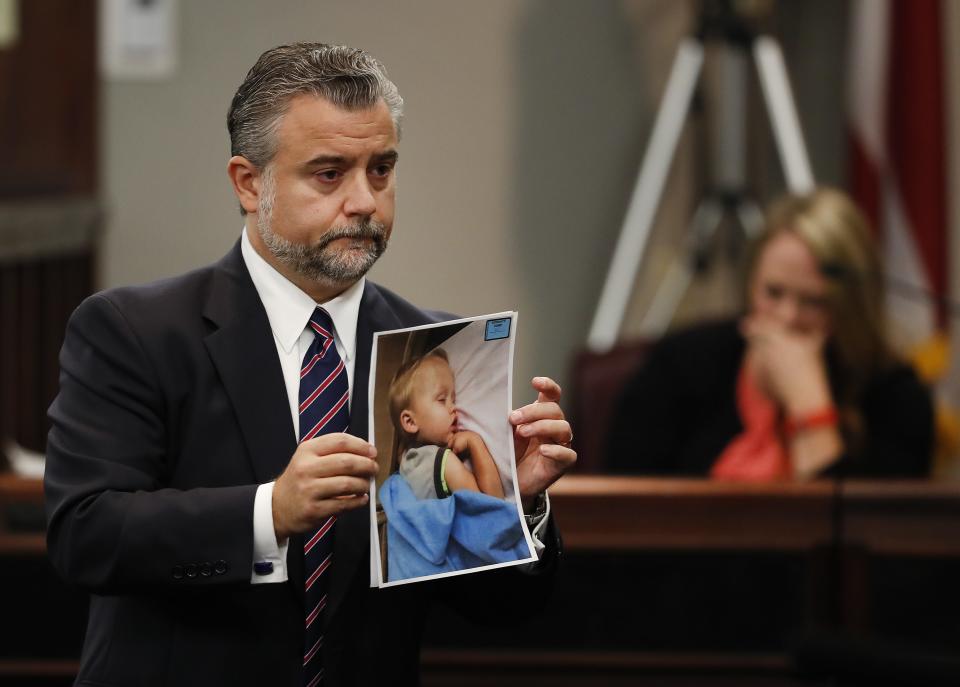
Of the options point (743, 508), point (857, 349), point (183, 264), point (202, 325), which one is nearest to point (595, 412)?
point (857, 349)

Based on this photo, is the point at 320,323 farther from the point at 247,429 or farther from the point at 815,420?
the point at 815,420

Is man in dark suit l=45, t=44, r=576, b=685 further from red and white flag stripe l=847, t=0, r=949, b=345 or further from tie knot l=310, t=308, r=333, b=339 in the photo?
red and white flag stripe l=847, t=0, r=949, b=345

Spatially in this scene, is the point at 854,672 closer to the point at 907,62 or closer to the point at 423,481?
the point at 423,481

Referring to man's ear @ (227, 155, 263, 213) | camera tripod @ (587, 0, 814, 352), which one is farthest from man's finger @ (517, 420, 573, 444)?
camera tripod @ (587, 0, 814, 352)

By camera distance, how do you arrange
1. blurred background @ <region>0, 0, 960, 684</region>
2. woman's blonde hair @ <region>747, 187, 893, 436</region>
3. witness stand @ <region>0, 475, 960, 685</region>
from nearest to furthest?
witness stand @ <region>0, 475, 960, 685</region> < woman's blonde hair @ <region>747, 187, 893, 436</region> < blurred background @ <region>0, 0, 960, 684</region>

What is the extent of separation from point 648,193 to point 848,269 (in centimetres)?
136

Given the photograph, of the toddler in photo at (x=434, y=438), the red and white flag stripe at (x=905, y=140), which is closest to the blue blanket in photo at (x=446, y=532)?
the toddler in photo at (x=434, y=438)

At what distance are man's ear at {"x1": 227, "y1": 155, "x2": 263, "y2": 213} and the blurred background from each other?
2149 millimetres

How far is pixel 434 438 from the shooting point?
1.25 m

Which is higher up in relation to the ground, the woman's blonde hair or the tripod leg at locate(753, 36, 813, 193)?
the tripod leg at locate(753, 36, 813, 193)

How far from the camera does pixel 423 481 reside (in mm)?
1241

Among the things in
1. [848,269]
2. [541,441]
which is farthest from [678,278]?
[541,441]

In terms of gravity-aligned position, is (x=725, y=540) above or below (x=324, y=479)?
below

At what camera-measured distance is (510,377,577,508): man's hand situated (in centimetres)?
126
